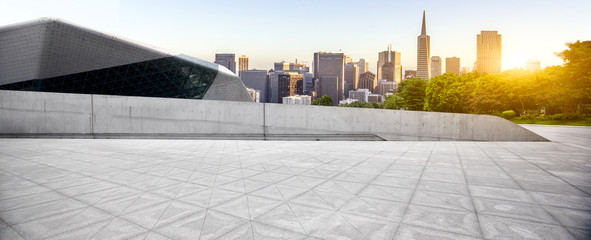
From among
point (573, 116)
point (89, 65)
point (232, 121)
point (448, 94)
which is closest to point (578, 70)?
point (573, 116)

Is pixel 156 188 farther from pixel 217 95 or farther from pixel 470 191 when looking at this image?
pixel 217 95

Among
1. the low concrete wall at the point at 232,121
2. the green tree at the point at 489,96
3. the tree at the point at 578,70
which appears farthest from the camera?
the green tree at the point at 489,96

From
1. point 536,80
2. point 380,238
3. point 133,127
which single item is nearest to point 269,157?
point 380,238

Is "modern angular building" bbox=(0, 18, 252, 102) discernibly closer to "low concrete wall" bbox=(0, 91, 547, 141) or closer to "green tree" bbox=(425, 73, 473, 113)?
"low concrete wall" bbox=(0, 91, 547, 141)

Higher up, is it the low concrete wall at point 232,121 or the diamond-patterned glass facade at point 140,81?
the diamond-patterned glass facade at point 140,81

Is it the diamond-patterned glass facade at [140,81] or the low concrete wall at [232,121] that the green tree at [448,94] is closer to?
the diamond-patterned glass facade at [140,81]

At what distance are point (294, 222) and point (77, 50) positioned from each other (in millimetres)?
32420

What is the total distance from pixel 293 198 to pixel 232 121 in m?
9.92

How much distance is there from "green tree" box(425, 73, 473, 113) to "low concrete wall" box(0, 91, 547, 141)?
41.4m

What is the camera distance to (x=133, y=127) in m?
13.6

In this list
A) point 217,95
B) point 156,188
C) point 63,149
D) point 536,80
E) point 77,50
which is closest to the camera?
point 156,188

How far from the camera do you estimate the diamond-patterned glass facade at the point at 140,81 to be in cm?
2842

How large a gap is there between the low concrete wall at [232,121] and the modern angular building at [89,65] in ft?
52.1

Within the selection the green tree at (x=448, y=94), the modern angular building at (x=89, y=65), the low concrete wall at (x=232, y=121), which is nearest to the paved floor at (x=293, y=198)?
the low concrete wall at (x=232, y=121)
